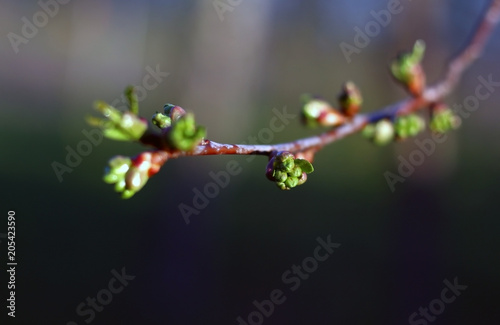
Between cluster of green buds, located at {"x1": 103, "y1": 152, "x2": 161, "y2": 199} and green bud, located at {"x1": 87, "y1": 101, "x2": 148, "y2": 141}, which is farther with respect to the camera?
cluster of green buds, located at {"x1": 103, "y1": 152, "x2": 161, "y2": 199}

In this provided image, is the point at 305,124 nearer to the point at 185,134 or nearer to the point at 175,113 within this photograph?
the point at 175,113

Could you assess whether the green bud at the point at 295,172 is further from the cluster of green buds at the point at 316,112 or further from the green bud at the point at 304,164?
the cluster of green buds at the point at 316,112

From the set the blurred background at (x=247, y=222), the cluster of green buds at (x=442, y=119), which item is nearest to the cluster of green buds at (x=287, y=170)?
the cluster of green buds at (x=442, y=119)

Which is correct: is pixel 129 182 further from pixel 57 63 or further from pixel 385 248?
pixel 57 63

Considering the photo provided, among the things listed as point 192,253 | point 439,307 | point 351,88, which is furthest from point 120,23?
point 351,88

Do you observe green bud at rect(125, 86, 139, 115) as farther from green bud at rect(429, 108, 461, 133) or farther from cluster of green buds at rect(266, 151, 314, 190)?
green bud at rect(429, 108, 461, 133)

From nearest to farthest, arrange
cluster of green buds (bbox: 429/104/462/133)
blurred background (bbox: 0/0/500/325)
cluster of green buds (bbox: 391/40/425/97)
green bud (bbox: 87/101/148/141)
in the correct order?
green bud (bbox: 87/101/148/141) → cluster of green buds (bbox: 391/40/425/97) → cluster of green buds (bbox: 429/104/462/133) → blurred background (bbox: 0/0/500/325)

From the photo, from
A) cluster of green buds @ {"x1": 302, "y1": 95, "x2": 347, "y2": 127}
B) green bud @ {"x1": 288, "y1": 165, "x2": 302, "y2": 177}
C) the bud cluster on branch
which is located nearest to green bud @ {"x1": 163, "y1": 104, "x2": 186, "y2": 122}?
the bud cluster on branch
